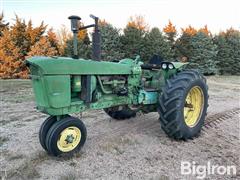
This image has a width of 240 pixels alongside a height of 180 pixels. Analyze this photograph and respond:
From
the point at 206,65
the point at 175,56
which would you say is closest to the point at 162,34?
the point at 175,56

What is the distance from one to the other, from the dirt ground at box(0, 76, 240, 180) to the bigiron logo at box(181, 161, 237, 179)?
2.7 inches

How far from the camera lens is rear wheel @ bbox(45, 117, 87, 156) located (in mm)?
3873

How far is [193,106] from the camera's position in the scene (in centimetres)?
538

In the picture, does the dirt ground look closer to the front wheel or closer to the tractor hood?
the front wheel

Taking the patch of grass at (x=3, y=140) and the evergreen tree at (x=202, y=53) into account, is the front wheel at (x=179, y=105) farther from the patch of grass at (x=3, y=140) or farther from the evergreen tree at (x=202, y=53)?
the evergreen tree at (x=202, y=53)

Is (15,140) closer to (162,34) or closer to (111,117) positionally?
(111,117)

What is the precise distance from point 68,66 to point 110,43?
1565 centimetres

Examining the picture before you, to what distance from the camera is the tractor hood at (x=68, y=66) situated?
12.3ft

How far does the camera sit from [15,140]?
4.85m

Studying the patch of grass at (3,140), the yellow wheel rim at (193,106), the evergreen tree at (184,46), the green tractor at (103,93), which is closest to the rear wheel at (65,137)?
the green tractor at (103,93)

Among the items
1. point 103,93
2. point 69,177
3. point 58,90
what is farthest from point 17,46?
point 69,177

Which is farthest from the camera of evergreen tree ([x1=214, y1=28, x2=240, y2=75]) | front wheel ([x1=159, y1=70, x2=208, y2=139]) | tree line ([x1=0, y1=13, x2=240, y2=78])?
evergreen tree ([x1=214, y1=28, x2=240, y2=75])

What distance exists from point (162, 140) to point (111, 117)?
1.69 meters

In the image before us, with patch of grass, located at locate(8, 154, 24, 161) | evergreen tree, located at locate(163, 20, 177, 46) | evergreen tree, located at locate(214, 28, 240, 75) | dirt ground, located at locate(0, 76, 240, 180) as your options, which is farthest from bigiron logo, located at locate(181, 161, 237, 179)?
evergreen tree, located at locate(214, 28, 240, 75)
